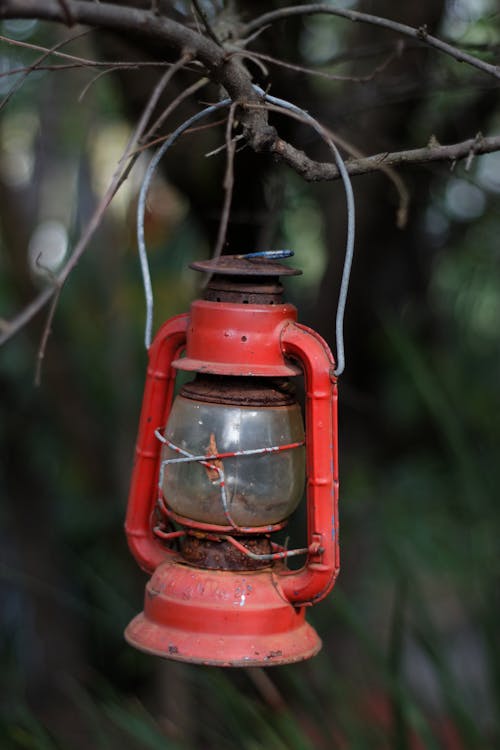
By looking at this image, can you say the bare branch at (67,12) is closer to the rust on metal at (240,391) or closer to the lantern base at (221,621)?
the rust on metal at (240,391)

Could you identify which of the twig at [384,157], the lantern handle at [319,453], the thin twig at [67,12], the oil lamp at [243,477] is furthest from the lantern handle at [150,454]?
the thin twig at [67,12]

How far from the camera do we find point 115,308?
3.55 m

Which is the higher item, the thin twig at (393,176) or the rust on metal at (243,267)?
the thin twig at (393,176)

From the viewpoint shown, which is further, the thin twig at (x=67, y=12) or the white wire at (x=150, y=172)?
the white wire at (x=150, y=172)

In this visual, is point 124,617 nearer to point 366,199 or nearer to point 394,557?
point 394,557

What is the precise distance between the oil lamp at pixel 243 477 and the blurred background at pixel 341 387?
292 millimetres

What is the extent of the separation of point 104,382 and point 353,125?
5.88 ft

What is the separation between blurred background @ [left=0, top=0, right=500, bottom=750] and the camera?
2.21 meters

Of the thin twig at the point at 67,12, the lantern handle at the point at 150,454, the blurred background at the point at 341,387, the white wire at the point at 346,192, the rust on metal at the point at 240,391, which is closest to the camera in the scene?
the thin twig at the point at 67,12

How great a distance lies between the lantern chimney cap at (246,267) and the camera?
1268 millimetres

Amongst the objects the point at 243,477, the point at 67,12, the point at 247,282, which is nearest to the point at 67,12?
the point at 67,12

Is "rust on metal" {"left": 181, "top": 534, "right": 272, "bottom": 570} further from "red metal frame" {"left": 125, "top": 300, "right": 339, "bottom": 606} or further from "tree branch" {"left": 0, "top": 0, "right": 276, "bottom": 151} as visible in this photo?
"tree branch" {"left": 0, "top": 0, "right": 276, "bottom": 151}

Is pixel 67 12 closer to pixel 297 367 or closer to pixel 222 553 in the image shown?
pixel 297 367

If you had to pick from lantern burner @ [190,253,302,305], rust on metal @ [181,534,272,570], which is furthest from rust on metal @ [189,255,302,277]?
rust on metal @ [181,534,272,570]
